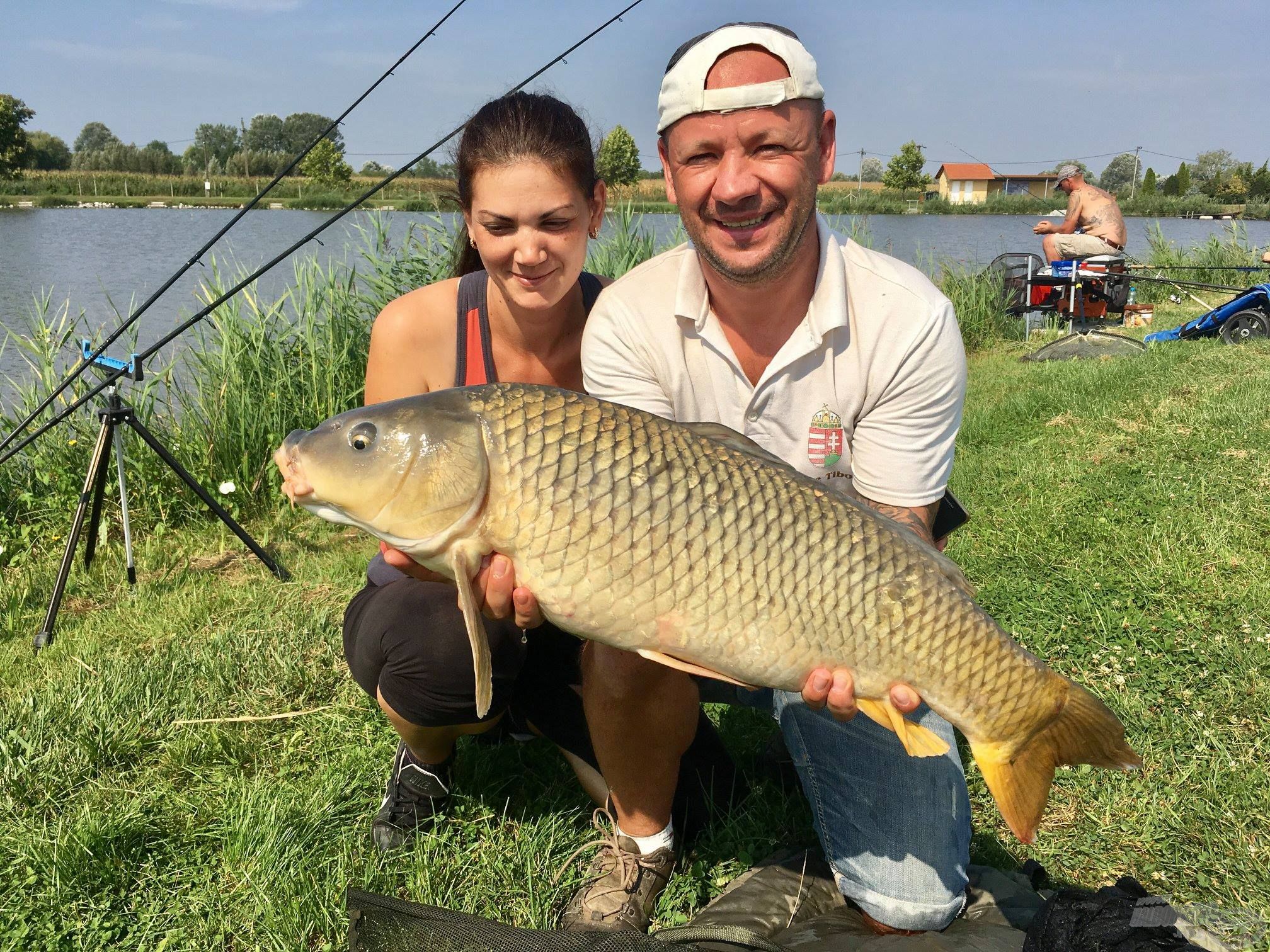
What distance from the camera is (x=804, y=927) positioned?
5.22 feet

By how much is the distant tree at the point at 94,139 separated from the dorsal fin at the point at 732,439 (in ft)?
278

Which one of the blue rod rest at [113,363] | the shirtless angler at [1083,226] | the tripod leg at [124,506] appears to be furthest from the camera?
the shirtless angler at [1083,226]

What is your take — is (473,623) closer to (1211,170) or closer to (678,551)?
(678,551)

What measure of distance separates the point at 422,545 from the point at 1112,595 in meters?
2.08

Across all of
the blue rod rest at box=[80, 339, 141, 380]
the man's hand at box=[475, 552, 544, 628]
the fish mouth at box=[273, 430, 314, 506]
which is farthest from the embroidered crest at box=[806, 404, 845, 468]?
the blue rod rest at box=[80, 339, 141, 380]

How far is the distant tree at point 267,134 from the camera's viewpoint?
57.8 m

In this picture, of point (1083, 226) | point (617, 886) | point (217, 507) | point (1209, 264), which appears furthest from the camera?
point (1209, 264)

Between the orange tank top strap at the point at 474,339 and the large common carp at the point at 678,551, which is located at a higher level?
the orange tank top strap at the point at 474,339

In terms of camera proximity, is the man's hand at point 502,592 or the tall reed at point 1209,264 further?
the tall reed at point 1209,264

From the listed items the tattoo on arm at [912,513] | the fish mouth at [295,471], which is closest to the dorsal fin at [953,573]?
the tattoo on arm at [912,513]

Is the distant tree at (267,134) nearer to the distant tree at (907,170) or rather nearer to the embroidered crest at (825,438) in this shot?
the distant tree at (907,170)

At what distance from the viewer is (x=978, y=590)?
109 inches

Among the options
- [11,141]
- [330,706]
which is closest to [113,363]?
[330,706]

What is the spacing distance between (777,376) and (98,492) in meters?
2.42
